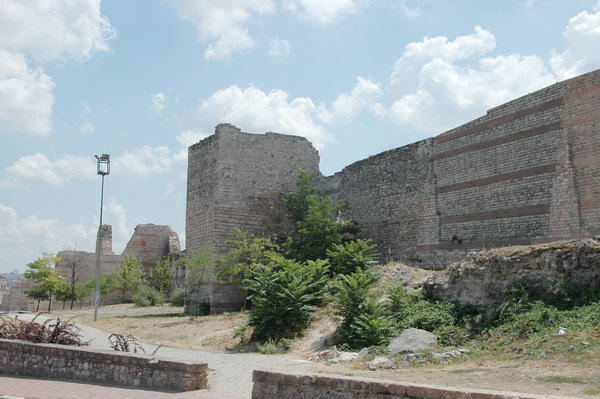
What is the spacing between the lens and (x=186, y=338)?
1587cm

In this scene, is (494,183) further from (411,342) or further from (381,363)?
(381,363)

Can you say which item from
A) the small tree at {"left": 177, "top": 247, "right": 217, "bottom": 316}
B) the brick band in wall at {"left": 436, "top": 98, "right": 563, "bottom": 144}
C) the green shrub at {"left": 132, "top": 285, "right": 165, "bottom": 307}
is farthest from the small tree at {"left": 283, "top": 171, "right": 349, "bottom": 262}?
the green shrub at {"left": 132, "top": 285, "right": 165, "bottom": 307}

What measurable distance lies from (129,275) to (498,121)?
2464 cm

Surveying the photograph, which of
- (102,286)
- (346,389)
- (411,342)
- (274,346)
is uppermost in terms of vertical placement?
(102,286)

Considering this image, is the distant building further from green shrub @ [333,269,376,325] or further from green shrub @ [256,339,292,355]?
green shrub @ [333,269,376,325]

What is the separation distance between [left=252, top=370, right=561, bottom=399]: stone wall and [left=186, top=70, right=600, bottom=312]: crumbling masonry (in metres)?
10.9

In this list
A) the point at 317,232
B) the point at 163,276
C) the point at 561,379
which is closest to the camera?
the point at 561,379

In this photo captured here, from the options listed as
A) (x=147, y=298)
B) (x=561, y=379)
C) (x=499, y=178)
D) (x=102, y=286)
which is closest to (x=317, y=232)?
(x=499, y=178)

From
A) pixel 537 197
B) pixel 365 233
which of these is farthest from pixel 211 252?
pixel 537 197

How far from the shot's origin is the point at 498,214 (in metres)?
17.2

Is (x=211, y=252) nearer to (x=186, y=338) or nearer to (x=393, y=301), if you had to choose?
(x=186, y=338)

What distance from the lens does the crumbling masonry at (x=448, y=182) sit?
15477 mm

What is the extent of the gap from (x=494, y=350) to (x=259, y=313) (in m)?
6.03

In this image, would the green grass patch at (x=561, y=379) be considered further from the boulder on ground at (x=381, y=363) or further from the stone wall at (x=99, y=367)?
the stone wall at (x=99, y=367)
